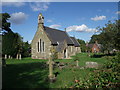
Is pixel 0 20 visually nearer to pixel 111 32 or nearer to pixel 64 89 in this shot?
pixel 111 32

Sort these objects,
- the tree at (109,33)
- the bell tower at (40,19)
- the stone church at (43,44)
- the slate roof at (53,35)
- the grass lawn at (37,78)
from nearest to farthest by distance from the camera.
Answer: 1. the grass lawn at (37,78)
2. the tree at (109,33)
3. the stone church at (43,44)
4. the bell tower at (40,19)
5. the slate roof at (53,35)

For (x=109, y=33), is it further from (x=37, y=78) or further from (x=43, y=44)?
(x=37, y=78)

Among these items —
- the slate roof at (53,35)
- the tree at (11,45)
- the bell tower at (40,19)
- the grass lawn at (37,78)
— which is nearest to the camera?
the grass lawn at (37,78)

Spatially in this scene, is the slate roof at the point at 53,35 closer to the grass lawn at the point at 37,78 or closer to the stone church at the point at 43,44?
the stone church at the point at 43,44

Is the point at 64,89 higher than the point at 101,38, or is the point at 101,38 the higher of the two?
the point at 101,38

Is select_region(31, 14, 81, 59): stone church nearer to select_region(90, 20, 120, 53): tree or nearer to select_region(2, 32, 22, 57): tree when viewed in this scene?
select_region(2, 32, 22, 57): tree

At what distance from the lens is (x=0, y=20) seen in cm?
3997

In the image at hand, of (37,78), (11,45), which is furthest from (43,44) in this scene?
(37,78)

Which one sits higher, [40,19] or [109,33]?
[40,19]

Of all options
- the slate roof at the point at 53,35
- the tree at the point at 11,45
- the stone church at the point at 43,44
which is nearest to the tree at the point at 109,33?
the stone church at the point at 43,44

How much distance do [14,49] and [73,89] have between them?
80.4 ft

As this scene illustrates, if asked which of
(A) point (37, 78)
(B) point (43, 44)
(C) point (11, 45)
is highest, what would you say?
(B) point (43, 44)

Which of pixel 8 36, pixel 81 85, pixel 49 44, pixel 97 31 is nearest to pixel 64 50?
pixel 49 44

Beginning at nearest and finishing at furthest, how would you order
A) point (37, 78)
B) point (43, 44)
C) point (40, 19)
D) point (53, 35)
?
point (37, 78), point (43, 44), point (40, 19), point (53, 35)
